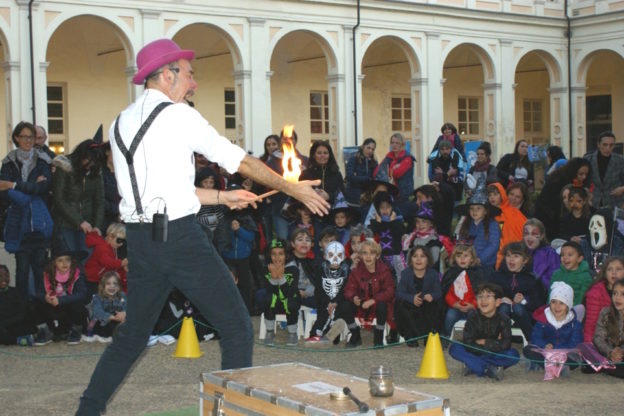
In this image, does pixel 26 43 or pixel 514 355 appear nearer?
pixel 514 355

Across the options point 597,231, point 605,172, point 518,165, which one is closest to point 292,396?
point 597,231

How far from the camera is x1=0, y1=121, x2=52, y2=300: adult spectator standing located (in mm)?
10344

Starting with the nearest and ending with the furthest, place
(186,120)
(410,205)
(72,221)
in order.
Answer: (186,120)
(72,221)
(410,205)

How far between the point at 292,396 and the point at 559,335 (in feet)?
14.2

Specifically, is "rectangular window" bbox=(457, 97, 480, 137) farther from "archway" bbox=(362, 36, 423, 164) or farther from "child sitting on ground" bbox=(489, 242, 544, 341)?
"child sitting on ground" bbox=(489, 242, 544, 341)

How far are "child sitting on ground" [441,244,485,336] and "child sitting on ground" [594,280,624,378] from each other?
135 cm

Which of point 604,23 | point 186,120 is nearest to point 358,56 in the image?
point 604,23

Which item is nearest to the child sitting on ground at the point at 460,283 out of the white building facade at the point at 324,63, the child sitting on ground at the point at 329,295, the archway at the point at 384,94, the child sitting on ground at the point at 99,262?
the child sitting on ground at the point at 329,295

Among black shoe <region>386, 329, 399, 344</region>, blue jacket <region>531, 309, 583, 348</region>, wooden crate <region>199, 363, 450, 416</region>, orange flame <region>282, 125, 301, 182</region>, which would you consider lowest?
black shoe <region>386, 329, 399, 344</region>

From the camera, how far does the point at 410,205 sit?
12312 mm

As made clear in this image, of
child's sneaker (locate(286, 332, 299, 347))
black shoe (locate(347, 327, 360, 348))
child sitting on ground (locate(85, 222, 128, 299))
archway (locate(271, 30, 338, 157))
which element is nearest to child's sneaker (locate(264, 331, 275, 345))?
child's sneaker (locate(286, 332, 299, 347))

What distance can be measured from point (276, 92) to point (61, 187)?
19634 mm

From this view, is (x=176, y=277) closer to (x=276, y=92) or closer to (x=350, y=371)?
(x=350, y=371)

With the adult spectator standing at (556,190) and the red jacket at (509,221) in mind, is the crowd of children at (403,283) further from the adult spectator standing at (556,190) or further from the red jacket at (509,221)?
the adult spectator standing at (556,190)
